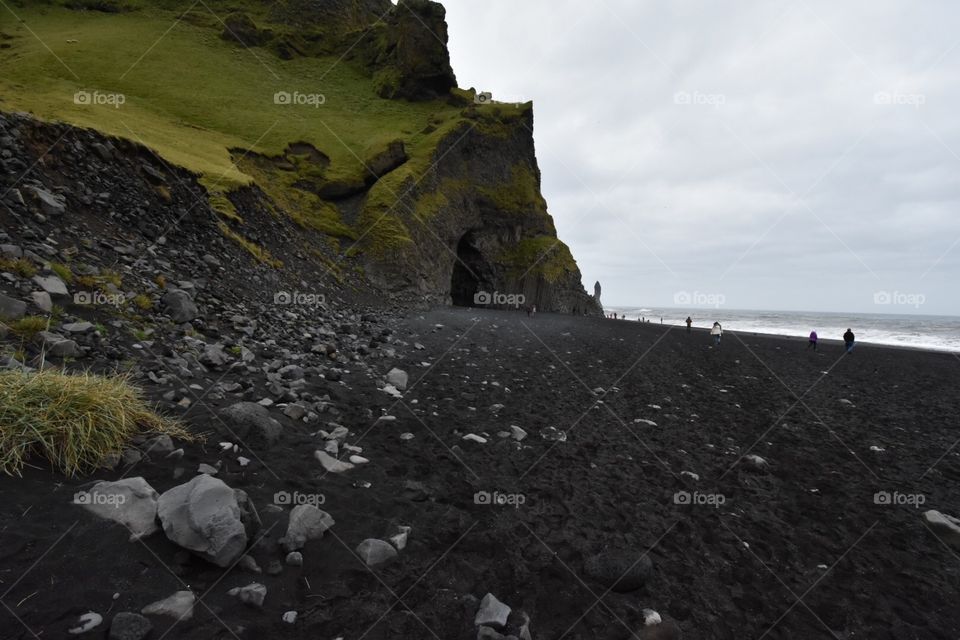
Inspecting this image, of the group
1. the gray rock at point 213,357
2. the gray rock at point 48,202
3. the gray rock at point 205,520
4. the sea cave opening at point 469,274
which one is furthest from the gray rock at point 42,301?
the sea cave opening at point 469,274

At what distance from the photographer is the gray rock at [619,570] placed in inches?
139

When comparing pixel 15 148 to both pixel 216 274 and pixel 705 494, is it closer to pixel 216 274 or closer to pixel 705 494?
pixel 216 274

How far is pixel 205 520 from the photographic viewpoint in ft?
9.86

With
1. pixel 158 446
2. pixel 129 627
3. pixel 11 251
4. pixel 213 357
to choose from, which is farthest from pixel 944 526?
pixel 11 251

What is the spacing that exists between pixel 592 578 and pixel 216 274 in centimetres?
1162

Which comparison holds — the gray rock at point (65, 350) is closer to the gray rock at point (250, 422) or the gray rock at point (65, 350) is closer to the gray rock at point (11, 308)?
the gray rock at point (11, 308)

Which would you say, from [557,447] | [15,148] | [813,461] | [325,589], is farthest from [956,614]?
[15,148]

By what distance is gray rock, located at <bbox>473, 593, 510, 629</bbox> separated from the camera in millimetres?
2920

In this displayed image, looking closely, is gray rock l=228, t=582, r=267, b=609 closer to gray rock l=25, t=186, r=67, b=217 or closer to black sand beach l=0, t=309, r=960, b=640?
black sand beach l=0, t=309, r=960, b=640

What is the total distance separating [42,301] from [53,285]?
707 mm

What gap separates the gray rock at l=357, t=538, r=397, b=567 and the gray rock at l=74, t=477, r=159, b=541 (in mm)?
1565

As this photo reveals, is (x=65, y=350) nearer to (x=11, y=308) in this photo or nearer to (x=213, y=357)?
(x=11, y=308)

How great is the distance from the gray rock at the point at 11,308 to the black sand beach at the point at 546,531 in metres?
2.56

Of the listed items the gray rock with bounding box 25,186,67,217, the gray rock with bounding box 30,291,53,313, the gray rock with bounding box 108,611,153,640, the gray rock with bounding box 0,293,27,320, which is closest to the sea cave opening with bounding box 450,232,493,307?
the gray rock with bounding box 25,186,67,217
